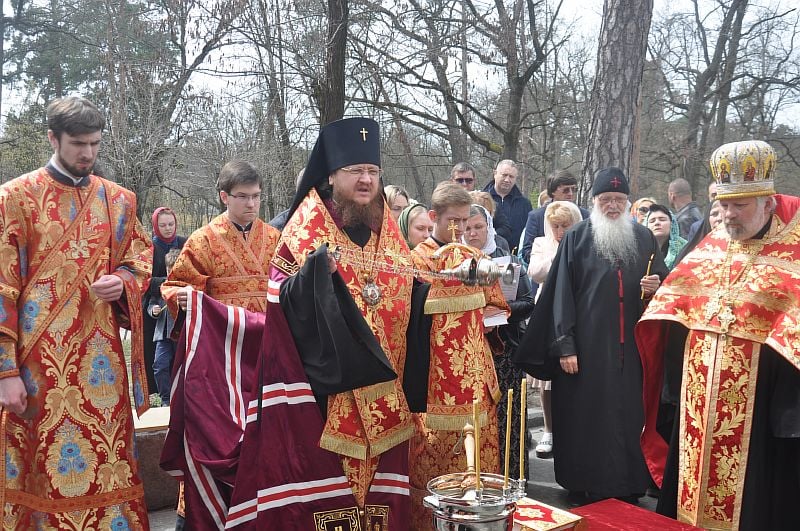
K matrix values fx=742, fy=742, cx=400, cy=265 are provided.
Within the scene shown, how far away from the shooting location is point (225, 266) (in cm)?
461

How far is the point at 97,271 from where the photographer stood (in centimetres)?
368

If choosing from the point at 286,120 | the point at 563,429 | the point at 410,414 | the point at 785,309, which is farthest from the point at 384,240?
the point at 286,120

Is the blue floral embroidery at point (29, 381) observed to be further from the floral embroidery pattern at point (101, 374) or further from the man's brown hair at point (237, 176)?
the man's brown hair at point (237, 176)

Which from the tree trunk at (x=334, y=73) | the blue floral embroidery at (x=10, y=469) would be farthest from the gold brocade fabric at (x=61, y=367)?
the tree trunk at (x=334, y=73)

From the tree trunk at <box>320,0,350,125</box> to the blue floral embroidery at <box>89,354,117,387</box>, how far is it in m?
6.06

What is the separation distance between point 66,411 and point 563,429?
3226mm

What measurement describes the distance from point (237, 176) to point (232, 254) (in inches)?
19.1

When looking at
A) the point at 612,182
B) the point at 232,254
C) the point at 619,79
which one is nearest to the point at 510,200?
the point at 619,79

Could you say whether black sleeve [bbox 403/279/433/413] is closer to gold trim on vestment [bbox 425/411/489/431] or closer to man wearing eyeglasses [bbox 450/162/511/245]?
gold trim on vestment [bbox 425/411/489/431]

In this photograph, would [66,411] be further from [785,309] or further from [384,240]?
[785,309]

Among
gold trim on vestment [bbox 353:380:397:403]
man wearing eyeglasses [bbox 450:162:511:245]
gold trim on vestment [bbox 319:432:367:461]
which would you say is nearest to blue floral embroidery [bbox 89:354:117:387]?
gold trim on vestment [bbox 319:432:367:461]

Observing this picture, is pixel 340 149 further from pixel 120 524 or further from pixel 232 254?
pixel 120 524

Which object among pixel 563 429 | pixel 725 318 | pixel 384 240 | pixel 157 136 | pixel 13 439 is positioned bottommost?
pixel 563 429

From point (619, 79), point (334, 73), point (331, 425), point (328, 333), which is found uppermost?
point (334, 73)
